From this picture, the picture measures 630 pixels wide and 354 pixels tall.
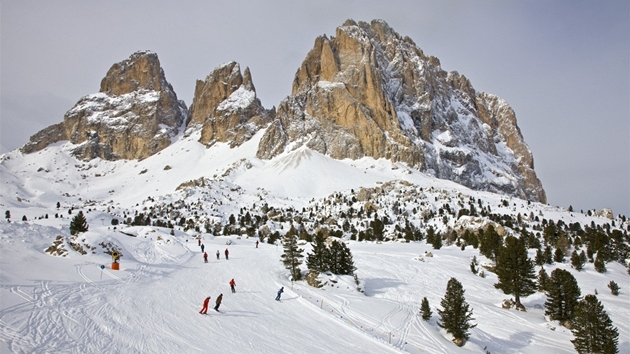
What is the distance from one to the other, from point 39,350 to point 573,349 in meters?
29.6

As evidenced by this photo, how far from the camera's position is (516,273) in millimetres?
32625

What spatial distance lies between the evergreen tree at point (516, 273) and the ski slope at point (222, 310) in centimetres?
172

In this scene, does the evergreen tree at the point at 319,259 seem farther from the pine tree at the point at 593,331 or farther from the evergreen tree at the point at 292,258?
the pine tree at the point at 593,331

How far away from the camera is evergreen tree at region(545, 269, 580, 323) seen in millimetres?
28266

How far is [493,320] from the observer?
27.2 meters

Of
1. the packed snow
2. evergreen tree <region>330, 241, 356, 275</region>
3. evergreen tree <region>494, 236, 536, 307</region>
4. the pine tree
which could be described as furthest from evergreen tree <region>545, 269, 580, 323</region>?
evergreen tree <region>330, 241, 356, 275</region>

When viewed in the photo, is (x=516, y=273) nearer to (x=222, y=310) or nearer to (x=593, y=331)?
(x=593, y=331)

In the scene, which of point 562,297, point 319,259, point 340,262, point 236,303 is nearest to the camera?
point 236,303

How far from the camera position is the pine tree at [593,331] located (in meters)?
20.4

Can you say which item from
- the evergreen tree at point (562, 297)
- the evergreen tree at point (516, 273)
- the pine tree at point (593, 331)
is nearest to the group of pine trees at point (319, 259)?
the evergreen tree at point (516, 273)

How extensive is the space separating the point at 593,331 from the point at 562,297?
8.38m

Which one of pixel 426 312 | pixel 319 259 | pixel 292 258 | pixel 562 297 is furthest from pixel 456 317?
pixel 292 258

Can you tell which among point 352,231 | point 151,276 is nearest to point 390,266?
point 151,276

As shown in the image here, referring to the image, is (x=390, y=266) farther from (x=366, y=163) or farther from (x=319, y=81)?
(x=319, y=81)
